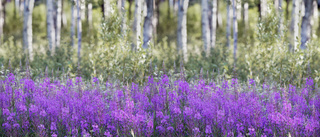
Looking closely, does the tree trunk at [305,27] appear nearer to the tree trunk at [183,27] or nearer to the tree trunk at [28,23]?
the tree trunk at [183,27]

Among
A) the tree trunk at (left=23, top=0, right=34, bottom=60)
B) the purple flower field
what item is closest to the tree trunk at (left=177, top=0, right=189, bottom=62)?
the purple flower field

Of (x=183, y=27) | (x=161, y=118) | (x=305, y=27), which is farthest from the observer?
(x=183, y=27)

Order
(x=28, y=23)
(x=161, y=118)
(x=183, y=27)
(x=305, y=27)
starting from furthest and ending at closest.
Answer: (x=28, y=23) < (x=183, y=27) < (x=305, y=27) < (x=161, y=118)

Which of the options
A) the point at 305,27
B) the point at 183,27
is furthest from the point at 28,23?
the point at 305,27

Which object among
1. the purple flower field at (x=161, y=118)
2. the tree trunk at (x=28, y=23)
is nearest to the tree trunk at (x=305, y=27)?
the purple flower field at (x=161, y=118)

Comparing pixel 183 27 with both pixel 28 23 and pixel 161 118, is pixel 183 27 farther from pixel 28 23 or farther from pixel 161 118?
pixel 161 118

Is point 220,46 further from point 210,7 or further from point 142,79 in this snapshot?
point 210,7

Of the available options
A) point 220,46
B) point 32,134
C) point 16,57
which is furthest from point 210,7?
point 32,134

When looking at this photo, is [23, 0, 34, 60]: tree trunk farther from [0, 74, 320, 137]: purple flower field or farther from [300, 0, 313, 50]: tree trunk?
[300, 0, 313, 50]: tree trunk

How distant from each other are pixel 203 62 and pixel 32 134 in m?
7.10

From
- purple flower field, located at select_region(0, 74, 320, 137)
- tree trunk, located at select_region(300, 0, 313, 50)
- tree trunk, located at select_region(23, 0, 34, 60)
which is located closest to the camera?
purple flower field, located at select_region(0, 74, 320, 137)

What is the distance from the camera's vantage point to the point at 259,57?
10328 millimetres

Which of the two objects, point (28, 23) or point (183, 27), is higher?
point (28, 23)

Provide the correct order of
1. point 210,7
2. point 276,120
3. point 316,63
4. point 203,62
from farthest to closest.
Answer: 1. point 210,7
2. point 316,63
3. point 203,62
4. point 276,120
